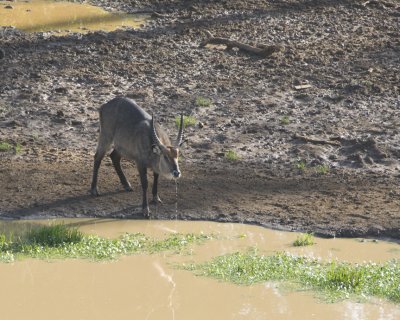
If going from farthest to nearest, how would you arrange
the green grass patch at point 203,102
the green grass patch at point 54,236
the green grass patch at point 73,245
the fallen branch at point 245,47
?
the fallen branch at point 245,47 < the green grass patch at point 203,102 < the green grass patch at point 54,236 < the green grass patch at point 73,245

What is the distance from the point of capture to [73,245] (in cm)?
1294

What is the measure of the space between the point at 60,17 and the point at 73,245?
10274 mm

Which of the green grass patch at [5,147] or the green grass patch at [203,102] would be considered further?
the green grass patch at [203,102]

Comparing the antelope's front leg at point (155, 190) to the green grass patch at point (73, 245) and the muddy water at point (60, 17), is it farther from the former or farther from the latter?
the muddy water at point (60, 17)

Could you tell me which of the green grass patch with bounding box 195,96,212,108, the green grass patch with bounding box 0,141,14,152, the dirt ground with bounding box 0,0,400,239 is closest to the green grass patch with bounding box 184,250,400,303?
the dirt ground with bounding box 0,0,400,239

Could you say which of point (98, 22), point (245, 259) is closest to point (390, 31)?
point (98, 22)

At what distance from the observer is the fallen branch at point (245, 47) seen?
19672 mm

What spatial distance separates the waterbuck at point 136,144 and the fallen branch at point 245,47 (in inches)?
199

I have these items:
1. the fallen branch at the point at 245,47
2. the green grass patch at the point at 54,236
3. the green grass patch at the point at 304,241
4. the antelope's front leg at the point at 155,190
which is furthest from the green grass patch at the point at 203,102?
the green grass patch at the point at 54,236

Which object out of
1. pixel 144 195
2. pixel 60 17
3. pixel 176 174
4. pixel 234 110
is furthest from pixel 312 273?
pixel 60 17

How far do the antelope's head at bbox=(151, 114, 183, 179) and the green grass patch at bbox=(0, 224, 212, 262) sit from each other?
108cm

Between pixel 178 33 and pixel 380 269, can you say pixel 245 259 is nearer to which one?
pixel 380 269

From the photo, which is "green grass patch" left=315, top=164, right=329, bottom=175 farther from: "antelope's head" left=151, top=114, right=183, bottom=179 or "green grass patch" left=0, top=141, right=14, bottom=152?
"green grass patch" left=0, top=141, right=14, bottom=152

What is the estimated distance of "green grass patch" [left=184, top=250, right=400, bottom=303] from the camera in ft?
38.5
